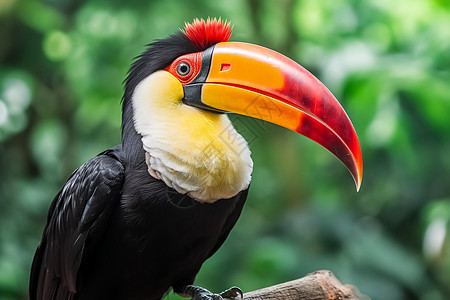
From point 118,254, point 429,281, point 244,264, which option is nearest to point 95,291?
point 118,254

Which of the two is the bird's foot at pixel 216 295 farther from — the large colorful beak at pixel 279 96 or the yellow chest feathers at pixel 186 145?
the large colorful beak at pixel 279 96

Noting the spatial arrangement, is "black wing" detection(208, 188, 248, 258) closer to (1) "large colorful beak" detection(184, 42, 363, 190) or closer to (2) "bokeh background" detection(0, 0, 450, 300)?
(1) "large colorful beak" detection(184, 42, 363, 190)

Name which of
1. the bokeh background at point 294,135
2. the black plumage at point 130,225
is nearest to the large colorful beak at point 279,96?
the black plumage at point 130,225

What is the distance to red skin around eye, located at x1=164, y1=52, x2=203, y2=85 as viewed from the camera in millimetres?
1670

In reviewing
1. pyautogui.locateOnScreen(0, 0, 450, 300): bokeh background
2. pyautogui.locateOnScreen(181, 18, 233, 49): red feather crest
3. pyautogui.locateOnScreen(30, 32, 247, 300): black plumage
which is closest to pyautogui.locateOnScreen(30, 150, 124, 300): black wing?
pyautogui.locateOnScreen(30, 32, 247, 300): black plumage

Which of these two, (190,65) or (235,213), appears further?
(235,213)

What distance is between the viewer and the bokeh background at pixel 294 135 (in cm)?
301

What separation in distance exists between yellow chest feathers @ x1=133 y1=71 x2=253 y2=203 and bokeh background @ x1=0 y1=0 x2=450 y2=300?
4.30 feet

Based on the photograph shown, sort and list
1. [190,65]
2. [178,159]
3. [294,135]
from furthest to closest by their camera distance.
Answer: [294,135]
[190,65]
[178,159]

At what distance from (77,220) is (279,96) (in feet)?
2.23

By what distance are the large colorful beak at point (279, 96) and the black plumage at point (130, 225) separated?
0.50ft

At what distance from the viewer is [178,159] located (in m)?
1.57

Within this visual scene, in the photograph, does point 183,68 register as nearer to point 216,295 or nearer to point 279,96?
point 279,96

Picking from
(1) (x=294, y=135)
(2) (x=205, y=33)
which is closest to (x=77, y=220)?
(2) (x=205, y=33)
